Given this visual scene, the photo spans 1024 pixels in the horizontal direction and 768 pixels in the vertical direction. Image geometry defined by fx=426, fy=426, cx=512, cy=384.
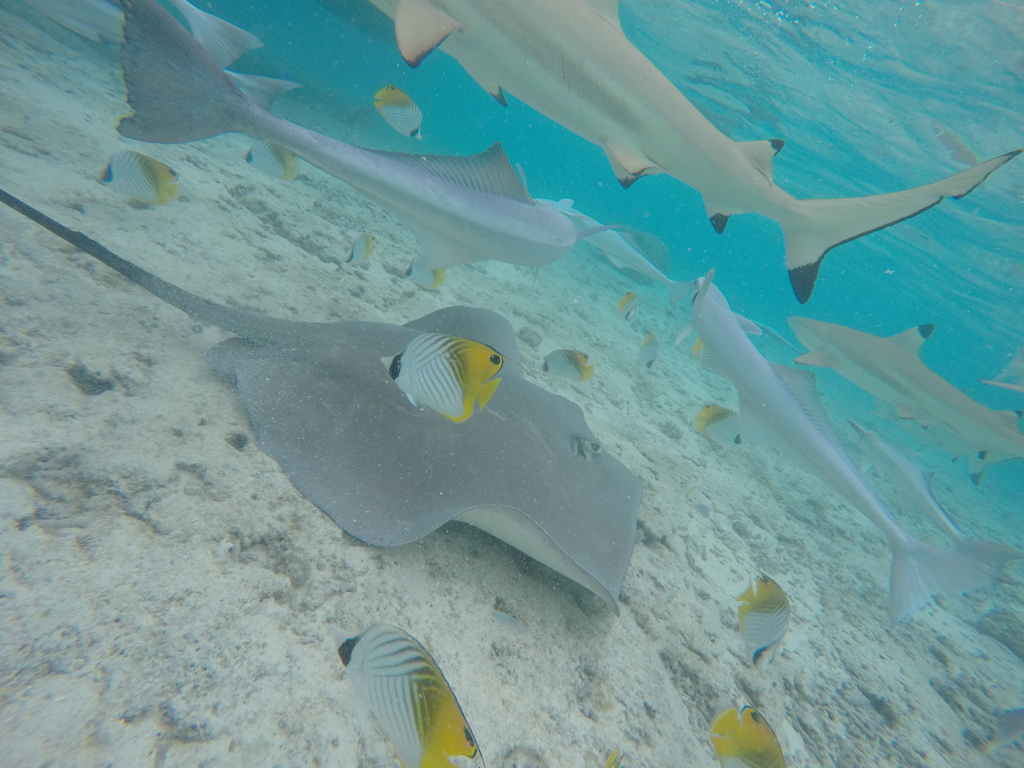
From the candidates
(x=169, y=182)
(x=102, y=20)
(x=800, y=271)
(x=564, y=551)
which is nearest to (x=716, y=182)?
(x=800, y=271)

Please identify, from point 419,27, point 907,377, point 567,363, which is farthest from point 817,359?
point 419,27

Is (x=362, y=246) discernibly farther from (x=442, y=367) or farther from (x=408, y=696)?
(x=408, y=696)

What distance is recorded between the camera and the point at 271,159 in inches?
197

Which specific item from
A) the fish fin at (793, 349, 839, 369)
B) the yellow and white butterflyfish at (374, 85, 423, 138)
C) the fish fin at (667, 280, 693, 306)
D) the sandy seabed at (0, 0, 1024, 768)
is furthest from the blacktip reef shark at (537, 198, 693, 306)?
the sandy seabed at (0, 0, 1024, 768)

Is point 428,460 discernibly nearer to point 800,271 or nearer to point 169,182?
point 800,271

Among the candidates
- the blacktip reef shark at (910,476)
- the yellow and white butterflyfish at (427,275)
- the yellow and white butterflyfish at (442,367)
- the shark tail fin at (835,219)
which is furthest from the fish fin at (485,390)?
the blacktip reef shark at (910,476)

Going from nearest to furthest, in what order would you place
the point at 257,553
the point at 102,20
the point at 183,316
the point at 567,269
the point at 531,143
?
1. the point at 257,553
2. the point at 183,316
3. the point at 102,20
4. the point at 567,269
5. the point at 531,143

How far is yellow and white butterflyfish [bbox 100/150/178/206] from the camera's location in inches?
149

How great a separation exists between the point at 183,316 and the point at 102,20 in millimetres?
8967

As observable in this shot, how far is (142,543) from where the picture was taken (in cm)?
202

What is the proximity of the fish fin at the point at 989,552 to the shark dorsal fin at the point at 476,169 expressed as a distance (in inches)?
225

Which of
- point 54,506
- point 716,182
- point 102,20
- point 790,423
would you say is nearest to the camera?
point 54,506

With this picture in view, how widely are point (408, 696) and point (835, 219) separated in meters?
3.59

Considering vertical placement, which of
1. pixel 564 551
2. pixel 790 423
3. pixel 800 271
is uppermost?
pixel 800 271
